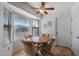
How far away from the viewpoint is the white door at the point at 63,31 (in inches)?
69.2

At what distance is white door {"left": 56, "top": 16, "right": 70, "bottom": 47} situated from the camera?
1.76 m

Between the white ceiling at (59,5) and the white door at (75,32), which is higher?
the white ceiling at (59,5)

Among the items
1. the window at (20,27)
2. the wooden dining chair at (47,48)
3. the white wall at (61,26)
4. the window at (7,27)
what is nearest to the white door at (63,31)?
the white wall at (61,26)

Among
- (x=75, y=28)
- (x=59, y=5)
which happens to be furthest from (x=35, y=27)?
(x=75, y=28)

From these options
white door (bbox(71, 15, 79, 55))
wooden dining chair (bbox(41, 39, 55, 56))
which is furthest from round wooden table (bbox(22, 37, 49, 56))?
white door (bbox(71, 15, 79, 55))

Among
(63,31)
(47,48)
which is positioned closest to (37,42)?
(47,48)

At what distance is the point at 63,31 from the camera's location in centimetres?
179

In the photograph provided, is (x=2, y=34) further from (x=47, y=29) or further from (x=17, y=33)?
(x=47, y=29)

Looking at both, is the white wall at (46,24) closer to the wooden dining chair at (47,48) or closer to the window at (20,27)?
the wooden dining chair at (47,48)

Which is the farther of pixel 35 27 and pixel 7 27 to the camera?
pixel 35 27

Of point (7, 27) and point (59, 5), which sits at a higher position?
point (59, 5)

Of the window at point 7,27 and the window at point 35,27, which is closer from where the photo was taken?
the window at point 7,27

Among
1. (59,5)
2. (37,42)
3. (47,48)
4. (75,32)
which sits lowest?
(47,48)

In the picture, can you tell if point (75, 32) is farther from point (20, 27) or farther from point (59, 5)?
point (20, 27)
